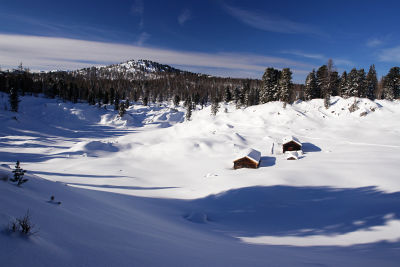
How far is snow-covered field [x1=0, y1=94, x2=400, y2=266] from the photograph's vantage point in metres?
4.70

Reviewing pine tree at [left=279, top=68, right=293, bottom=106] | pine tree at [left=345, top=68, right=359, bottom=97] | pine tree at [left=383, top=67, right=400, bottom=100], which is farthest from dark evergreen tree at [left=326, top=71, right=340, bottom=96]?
pine tree at [left=383, top=67, right=400, bottom=100]

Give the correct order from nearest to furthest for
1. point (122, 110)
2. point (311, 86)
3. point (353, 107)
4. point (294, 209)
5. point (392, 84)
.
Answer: point (294, 209) < point (353, 107) < point (392, 84) < point (311, 86) < point (122, 110)

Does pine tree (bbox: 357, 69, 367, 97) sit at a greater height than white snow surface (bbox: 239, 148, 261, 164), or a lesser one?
greater

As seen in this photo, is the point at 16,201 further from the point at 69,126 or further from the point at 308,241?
the point at 69,126

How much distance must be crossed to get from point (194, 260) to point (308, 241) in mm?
9702

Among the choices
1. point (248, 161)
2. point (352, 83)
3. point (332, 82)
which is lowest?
point (248, 161)

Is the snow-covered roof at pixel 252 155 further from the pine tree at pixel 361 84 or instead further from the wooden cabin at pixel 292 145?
the pine tree at pixel 361 84

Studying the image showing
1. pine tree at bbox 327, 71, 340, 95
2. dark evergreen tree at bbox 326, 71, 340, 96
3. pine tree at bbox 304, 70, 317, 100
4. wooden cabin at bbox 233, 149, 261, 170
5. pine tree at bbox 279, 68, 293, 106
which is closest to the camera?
wooden cabin at bbox 233, 149, 261, 170

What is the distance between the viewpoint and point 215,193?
20812mm

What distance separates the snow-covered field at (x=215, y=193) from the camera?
4699 millimetres

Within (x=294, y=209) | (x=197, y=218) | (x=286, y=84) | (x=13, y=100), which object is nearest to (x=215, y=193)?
(x=197, y=218)

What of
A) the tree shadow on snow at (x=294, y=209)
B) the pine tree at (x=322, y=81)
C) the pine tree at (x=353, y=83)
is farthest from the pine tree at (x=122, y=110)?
the pine tree at (x=353, y=83)

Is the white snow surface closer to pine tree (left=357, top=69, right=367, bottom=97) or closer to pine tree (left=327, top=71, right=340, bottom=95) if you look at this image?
pine tree (left=327, top=71, right=340, bottom=95)

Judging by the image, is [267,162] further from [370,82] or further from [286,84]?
[370,82]
